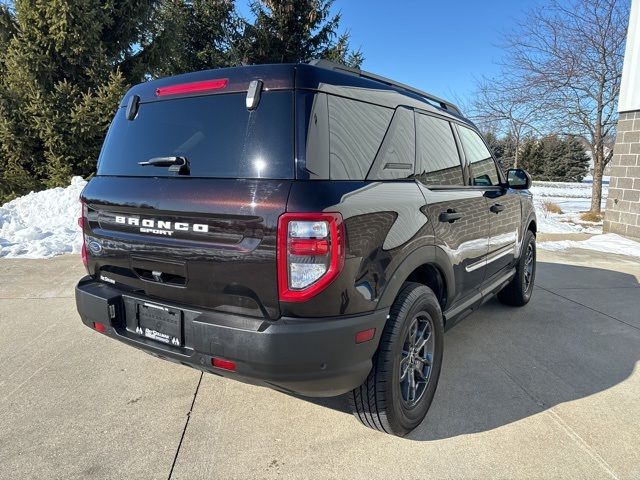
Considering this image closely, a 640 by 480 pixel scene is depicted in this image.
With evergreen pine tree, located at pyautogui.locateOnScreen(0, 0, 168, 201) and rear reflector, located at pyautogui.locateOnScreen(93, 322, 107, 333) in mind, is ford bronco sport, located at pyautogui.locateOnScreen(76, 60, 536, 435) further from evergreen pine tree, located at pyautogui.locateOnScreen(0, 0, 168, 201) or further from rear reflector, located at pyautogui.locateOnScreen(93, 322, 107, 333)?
evergreen pine tree, located at pyautogui.locateOnScreen(0, 0, 168, 201)

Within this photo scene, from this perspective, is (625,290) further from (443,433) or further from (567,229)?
(567,229)

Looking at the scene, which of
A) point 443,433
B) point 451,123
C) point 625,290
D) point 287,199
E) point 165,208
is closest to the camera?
point 287,199

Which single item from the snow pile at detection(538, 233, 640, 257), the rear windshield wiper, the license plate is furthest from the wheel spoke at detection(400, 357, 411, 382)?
the snow pile at detection(538, 233, 640, 257)

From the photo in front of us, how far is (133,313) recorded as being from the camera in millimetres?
2402

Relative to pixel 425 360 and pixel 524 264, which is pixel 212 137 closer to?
pixel 425 360

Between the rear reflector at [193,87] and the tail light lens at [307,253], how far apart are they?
0.87 meters

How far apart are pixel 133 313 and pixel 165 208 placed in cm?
63

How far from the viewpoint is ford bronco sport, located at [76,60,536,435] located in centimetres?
195

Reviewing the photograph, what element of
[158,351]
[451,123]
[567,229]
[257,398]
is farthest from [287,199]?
[567,229]

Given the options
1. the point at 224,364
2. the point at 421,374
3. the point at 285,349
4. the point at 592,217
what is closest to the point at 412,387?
the point at 421,374

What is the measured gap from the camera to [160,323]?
227 cm

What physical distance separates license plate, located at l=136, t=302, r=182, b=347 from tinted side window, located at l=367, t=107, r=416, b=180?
4.01ft

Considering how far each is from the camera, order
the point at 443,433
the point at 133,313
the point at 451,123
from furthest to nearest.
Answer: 1. the point at 451,123
2. the point at 443,433
3. the point at 133,313

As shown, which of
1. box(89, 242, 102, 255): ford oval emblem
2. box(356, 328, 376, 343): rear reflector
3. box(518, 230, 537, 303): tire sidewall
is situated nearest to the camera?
box(356, 328, 376, 343): rear reflector
